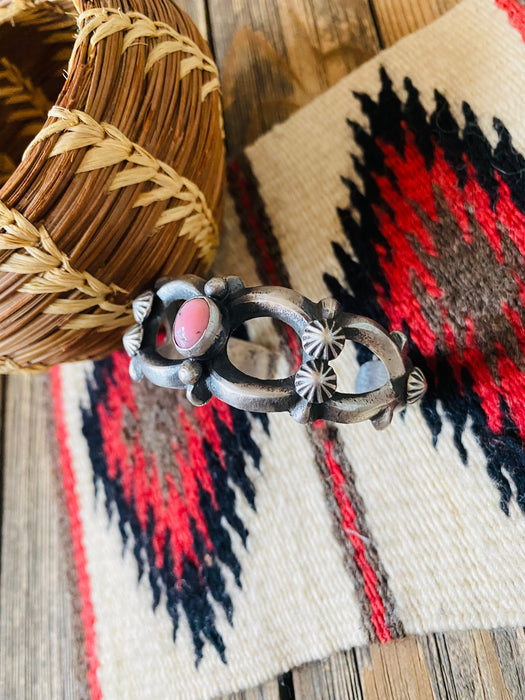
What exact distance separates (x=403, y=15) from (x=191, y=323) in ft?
1.05

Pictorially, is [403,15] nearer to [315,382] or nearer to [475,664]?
[315,382]

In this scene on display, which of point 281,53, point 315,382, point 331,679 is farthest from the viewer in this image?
point 281,53

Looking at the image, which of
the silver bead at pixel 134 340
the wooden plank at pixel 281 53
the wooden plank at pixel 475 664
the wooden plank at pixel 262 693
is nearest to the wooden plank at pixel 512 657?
the wooden plank at pixel 475 664

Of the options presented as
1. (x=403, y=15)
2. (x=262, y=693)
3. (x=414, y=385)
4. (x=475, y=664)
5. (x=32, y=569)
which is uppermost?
(x=403, y=15)

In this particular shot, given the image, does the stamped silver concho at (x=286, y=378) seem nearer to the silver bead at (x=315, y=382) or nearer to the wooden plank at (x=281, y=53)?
the silver bead at (x=315, y=382)

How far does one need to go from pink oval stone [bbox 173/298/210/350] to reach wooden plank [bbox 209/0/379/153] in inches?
9.7

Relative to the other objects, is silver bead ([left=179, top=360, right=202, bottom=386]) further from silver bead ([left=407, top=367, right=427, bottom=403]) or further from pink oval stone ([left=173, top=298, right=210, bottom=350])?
silver bead ([left=407, top=367, right=427, bottom=403])

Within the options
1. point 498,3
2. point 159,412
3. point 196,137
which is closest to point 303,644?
point 159,412

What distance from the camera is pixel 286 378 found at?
27 cm

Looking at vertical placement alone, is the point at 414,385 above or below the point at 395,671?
above

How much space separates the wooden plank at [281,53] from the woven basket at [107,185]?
0.13 meters

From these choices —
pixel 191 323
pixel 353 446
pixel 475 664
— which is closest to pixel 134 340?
pixel 191 323

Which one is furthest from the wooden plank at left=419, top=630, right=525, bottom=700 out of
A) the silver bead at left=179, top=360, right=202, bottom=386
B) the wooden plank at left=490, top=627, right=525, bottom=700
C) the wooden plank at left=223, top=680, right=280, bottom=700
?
the silver bead at left=179, top=360, right=202, bottom=386

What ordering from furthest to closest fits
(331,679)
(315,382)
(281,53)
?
(281,53), (331,679), (315,382)
